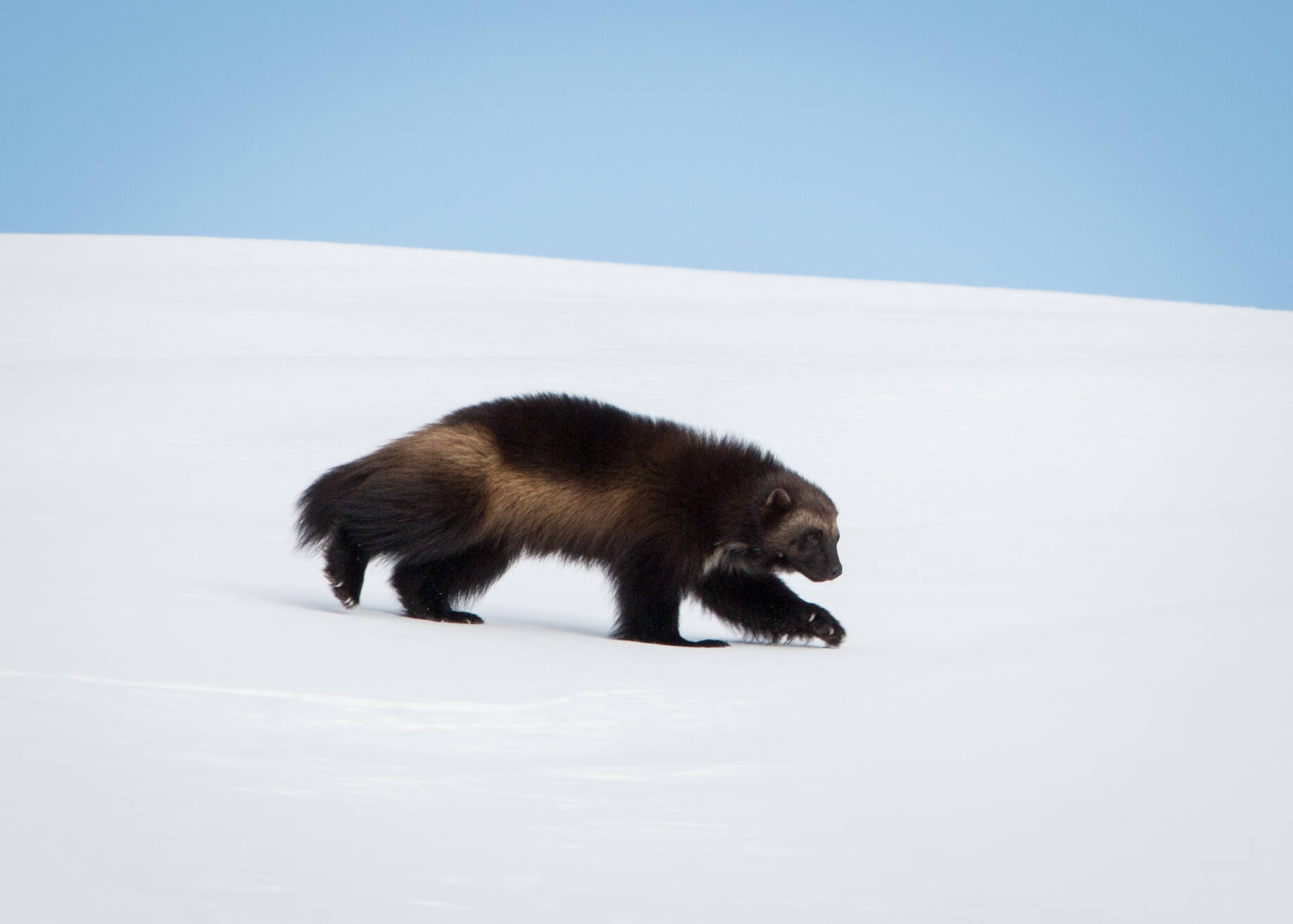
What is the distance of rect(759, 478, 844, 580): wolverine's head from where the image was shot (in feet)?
14.8

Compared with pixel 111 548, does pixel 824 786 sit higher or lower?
lower

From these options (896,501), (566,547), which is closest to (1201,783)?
(566,547)

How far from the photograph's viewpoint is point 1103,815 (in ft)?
8.13

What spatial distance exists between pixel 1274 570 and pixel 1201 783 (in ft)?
10.7

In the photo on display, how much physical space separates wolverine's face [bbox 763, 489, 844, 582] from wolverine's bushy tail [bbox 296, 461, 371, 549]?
4.00 ft

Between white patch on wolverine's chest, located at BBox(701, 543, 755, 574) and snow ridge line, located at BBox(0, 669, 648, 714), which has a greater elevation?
white patch on wolverine's chest, located at BBox(701, 543, 755, 574)

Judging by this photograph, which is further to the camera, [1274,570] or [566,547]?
[1274,570]

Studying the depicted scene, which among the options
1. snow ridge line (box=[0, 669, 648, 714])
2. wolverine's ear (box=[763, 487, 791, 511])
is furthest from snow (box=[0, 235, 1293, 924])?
wolverine's ear (box=[763, 487, 791, 511])

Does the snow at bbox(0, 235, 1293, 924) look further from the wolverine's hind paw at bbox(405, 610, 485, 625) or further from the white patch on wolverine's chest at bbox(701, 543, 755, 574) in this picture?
the white patch on wolverine's chest at bbox(701, 543, 755, 574)

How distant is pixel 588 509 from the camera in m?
4.39

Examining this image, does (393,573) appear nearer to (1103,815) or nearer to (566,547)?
(566,547)

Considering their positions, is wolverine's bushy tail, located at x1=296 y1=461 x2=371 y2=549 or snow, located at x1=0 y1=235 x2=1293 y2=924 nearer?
snow, located at x1=0 y1=235 x2=1293 y2=924

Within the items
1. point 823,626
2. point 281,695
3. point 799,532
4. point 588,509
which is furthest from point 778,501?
point 281,695

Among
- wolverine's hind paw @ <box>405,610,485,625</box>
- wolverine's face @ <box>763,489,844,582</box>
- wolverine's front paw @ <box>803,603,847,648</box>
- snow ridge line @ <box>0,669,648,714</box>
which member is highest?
wolverine's face @ <box>763,489,844,582</box>
